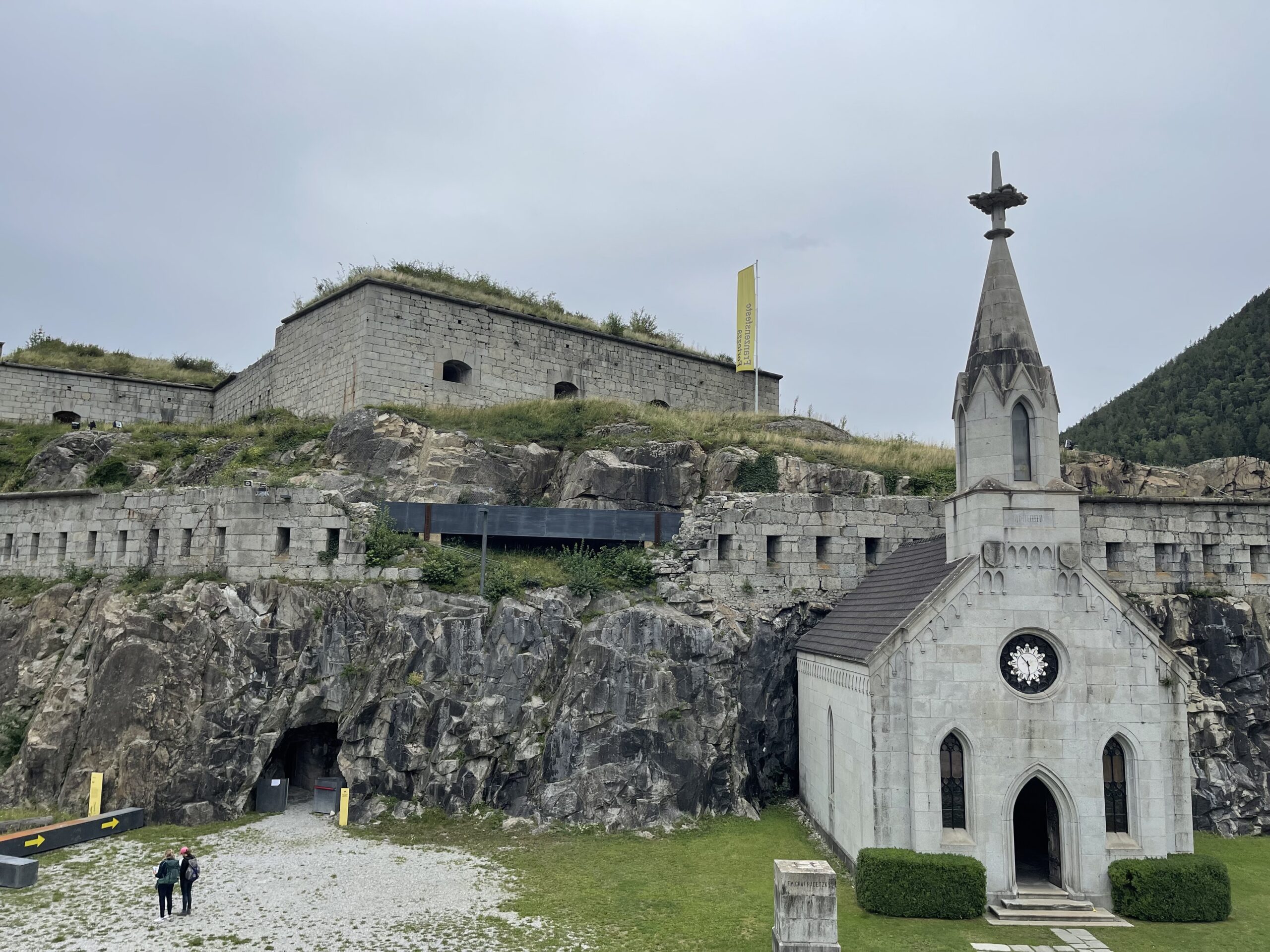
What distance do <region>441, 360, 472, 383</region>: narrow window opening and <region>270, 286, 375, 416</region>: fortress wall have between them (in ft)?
11.8

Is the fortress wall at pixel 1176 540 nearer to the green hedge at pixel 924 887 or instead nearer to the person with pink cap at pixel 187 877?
the green hedge at pixel 924 887

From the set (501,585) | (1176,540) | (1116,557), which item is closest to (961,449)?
(1116,557)

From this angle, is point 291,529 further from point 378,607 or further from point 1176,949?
point 1176,949

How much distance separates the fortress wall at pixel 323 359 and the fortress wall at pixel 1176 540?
2551cm

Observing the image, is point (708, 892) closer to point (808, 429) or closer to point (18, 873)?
point (18, 873)

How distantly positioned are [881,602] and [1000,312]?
749 cm

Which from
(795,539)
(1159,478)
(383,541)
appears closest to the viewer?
(383,541)

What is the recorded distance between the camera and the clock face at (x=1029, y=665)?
18000 mm

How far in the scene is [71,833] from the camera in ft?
65.1

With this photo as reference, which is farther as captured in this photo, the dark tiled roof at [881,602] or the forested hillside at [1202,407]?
the forested hillside at [1202,407]

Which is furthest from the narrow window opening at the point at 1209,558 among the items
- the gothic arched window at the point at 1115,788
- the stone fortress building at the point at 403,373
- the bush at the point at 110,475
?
the bush at the point at 110,475

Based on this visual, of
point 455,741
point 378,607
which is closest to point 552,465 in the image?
point 378,607

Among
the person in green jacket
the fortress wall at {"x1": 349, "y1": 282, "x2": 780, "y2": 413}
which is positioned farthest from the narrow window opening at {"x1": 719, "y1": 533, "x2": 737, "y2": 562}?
the person in green jacket

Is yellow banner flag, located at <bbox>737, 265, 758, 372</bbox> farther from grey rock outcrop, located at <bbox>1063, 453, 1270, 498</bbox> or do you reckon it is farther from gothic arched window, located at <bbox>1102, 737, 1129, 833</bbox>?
gothic arched window, located at <bbox>1102, 737, 1129, 833</bbox>
